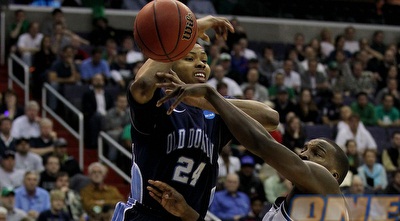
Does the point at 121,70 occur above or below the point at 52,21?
below

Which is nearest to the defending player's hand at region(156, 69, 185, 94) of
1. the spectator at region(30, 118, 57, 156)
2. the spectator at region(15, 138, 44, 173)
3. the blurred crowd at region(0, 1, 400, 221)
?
the blurred crowd at region(0, 1, 400, 221)

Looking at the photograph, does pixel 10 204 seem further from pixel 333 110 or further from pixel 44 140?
pixel 333 110

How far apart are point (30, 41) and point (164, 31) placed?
36.8 feet

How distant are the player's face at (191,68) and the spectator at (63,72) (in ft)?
30.9

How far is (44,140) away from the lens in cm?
1316

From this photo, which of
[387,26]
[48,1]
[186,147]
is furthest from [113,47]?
[186,147]

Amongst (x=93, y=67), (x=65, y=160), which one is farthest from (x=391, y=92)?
(x=65, y=160)

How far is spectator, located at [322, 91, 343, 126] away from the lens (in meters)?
16.0

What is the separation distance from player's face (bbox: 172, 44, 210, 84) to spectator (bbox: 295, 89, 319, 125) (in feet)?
Result: 33.5

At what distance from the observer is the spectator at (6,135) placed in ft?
41.8

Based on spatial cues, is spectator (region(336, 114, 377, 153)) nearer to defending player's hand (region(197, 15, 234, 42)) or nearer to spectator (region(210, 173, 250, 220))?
spectator (region(210, 173, 250, 220))

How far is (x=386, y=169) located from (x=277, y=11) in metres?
6.66

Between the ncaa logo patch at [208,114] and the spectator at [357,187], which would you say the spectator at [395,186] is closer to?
the spectator at [357,187]

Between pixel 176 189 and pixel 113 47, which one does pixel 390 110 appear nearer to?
pixel 113 47
